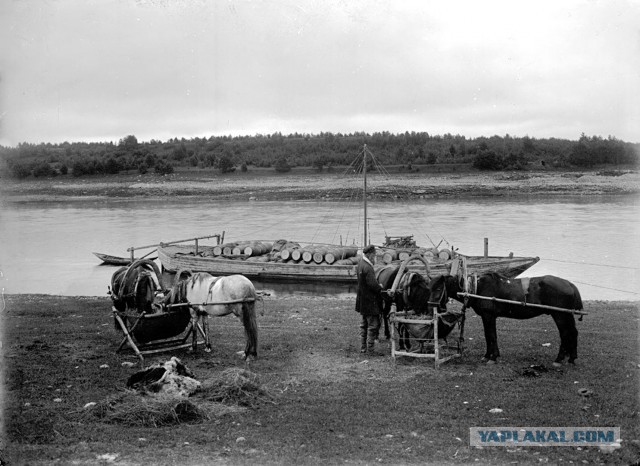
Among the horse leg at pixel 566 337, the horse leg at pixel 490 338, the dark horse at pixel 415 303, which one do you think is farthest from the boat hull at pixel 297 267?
the horse leg at pixel 566 337

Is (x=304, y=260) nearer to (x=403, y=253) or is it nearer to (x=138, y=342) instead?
(x=403, y=253)

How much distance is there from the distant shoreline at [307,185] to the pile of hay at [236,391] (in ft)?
211

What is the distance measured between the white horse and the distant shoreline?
6221cm

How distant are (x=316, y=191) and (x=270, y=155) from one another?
25.6 metres

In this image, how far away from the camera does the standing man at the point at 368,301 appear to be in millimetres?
11180

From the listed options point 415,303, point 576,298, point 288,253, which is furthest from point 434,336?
point 288,253

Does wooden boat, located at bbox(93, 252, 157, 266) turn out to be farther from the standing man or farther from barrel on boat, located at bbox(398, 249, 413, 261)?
the standing man

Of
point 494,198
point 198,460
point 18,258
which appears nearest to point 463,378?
point 198,460

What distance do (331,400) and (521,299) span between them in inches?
149

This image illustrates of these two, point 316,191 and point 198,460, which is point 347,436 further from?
point 316,191

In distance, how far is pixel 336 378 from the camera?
9.80m

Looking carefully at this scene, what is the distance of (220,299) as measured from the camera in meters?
10.9

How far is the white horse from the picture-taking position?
10.7m

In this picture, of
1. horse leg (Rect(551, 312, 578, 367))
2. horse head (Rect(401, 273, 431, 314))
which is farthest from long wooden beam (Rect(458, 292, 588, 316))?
horse head (Rect(401, 273, 431, 314))
